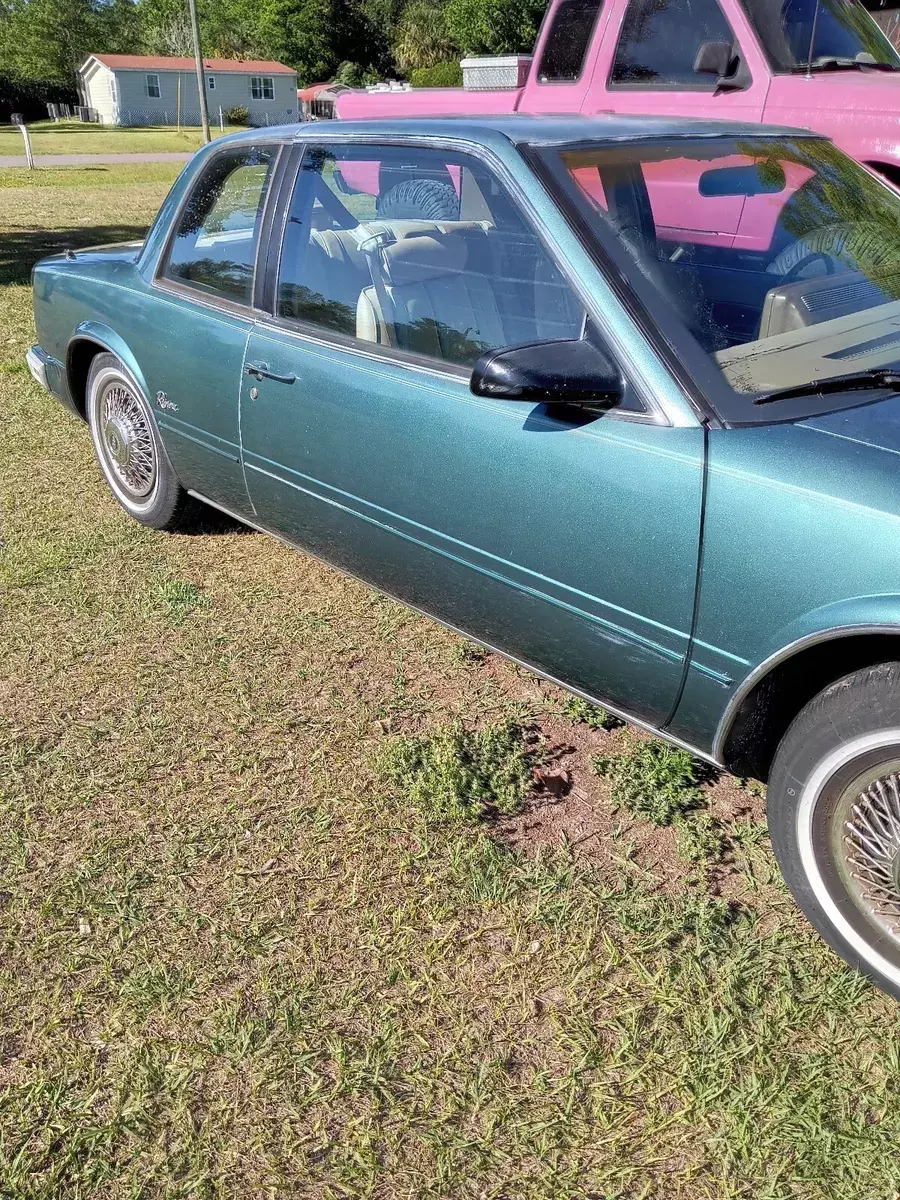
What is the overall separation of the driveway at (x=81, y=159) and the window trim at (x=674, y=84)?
915 inches

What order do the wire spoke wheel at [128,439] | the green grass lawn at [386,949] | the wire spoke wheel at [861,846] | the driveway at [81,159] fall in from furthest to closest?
the driveway at [81,159] → the wire spoke wheel at [128,439] → the wire spoke wheel at [861,846] → the green grass lawn at [386,949]

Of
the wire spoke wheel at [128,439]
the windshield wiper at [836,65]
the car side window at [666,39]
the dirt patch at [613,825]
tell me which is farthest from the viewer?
the car side window at [666,39]

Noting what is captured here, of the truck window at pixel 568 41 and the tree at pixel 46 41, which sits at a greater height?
the tree at pixel 46 41

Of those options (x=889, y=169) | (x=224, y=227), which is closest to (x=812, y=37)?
(x=889, y=169)

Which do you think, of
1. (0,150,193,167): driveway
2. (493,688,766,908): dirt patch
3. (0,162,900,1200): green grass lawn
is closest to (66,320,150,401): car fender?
(0,162,900,1200): green grass lawn

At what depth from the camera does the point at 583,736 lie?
3.18 meters

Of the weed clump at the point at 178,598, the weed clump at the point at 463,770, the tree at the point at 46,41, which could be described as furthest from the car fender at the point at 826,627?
the tree at the point at 46,41

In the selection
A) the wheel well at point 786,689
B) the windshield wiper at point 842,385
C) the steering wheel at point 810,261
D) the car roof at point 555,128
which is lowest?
the wheel well at point 786,689

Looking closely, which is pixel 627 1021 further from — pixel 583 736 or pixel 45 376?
pixel 45 376

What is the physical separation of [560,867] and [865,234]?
200 centimetres

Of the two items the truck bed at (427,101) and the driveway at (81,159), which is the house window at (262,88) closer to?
the driveway at (81,159)

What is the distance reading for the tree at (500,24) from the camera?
170ft

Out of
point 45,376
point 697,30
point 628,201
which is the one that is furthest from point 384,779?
point 697,30

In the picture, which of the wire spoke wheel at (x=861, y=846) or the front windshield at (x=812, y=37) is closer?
the wire spoke wheel at (x=861, y=846)
